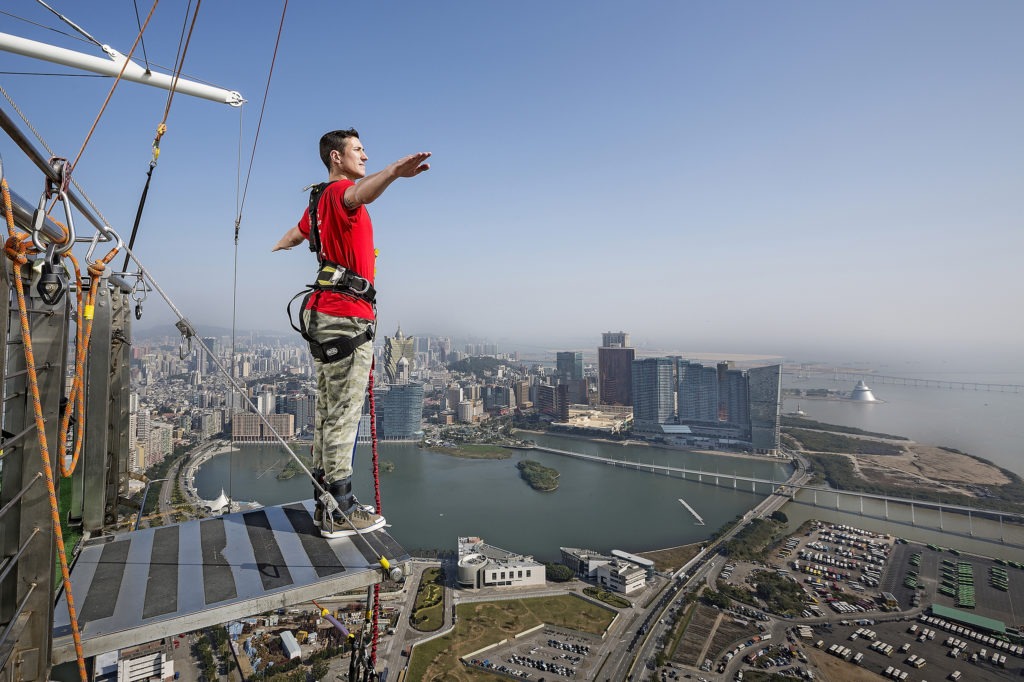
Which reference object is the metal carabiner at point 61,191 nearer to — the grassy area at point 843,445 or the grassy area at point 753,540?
the grassy area at point 753,540

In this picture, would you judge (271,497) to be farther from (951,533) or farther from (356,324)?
(951,533)

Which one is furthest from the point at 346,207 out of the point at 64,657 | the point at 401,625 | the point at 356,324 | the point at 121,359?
the point at 401,625

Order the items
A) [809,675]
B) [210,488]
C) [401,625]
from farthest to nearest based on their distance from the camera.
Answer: [210,488], [401,625], [809,675]

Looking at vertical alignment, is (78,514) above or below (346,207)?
below

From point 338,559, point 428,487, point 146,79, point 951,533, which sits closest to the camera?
point 338,559

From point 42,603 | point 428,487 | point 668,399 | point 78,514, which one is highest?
point 42,603

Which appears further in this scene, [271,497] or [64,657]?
[271,497]

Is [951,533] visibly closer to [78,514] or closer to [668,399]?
[668,399]
